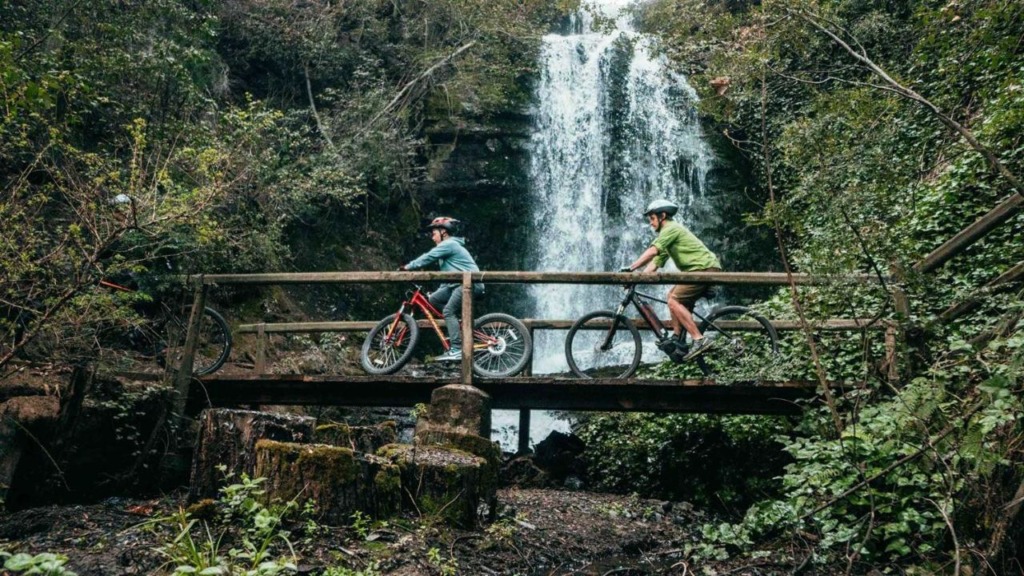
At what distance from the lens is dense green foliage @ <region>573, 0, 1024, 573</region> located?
15.8ft

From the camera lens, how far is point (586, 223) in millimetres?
18797

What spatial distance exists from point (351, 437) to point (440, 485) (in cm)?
114

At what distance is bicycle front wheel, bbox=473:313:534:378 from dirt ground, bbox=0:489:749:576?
148 cm

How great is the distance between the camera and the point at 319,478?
5.30 metres

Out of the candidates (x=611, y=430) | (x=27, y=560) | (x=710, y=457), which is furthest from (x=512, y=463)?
(x=27, y=560)

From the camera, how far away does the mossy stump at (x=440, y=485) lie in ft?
19.3

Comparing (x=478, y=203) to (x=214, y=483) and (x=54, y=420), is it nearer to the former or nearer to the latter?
(x=54, y=420)

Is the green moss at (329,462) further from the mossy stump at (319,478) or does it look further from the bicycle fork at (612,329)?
the bicycle fork at (612,329)

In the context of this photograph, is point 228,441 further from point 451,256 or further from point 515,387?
point 451,256

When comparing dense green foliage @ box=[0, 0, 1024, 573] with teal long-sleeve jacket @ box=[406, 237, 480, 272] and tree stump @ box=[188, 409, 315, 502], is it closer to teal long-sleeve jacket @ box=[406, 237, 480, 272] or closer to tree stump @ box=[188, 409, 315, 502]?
tree stump @ box=[188, 409, 315, 502]

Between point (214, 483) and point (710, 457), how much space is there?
6.52 m

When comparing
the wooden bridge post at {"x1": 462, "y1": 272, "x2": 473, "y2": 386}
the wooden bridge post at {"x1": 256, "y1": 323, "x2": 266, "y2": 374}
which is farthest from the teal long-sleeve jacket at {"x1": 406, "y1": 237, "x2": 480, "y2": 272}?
the wooden bridge post at {"x1": 256, "y1": 323, "x2": 266, "y2": 374}

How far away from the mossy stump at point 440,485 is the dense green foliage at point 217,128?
2.79 m

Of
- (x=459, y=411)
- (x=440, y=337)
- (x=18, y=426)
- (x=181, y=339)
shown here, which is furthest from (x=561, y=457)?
(x=18, y=426)
